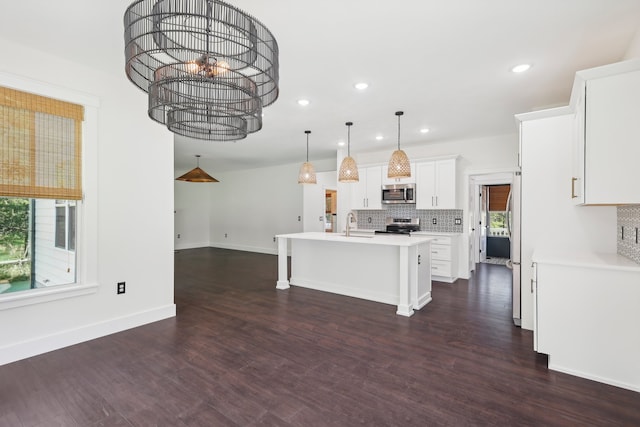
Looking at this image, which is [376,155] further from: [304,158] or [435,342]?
[435,342]

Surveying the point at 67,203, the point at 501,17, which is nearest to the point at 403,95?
the point at 501,17

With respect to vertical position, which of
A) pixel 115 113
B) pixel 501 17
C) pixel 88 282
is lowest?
pixel 88 282

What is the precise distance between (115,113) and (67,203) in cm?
97

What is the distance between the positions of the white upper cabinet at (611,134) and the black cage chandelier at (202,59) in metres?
2.12

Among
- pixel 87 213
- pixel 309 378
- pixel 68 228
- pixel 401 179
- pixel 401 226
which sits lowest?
pixel 309 378

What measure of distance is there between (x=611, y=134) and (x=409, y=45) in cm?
151

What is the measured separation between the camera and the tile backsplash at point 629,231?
2.38 metres

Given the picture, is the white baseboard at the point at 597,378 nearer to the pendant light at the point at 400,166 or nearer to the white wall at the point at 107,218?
the pendant light at the point at 400,166

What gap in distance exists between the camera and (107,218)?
3068mm

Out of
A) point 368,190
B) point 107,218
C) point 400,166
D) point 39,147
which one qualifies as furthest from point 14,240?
point 368,190

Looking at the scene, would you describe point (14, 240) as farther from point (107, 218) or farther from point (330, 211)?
point (330, 211)

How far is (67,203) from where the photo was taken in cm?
292

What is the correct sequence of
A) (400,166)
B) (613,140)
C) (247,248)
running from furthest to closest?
(247,248) < (400,166) < (613,140)

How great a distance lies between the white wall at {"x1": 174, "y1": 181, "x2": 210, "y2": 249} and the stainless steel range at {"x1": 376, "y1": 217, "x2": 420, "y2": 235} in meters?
6.64
